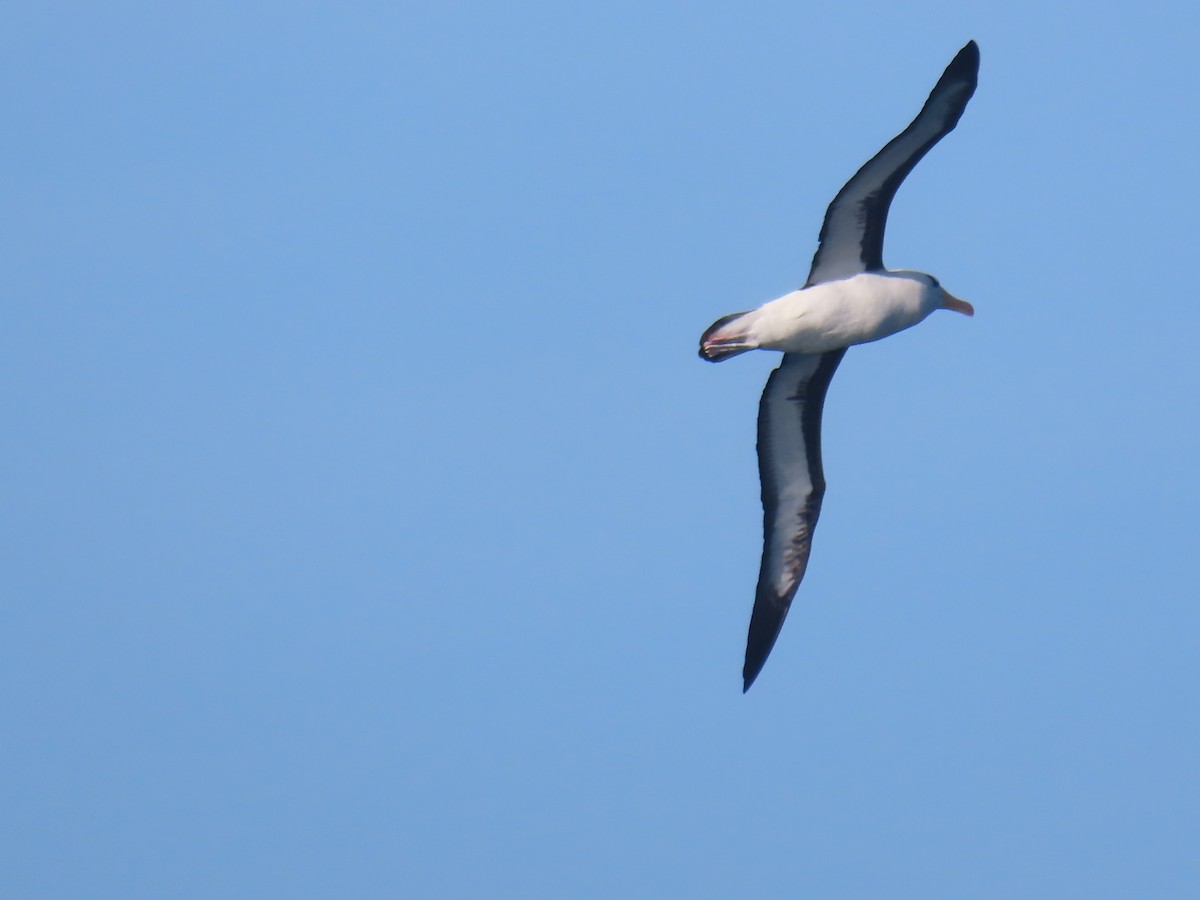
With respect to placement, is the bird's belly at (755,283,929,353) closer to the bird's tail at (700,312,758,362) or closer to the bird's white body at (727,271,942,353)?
the bird's white body at (727,271,942,353)

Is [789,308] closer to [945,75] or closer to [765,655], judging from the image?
[945,75]

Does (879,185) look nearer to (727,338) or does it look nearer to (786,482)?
(727,338)

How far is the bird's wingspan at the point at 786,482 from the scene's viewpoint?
630 inches

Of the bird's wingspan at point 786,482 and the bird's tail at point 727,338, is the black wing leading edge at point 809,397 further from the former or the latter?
the bird's tail at point 727,338

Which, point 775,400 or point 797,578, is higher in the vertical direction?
point 775,400

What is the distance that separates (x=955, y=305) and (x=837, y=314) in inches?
81.2

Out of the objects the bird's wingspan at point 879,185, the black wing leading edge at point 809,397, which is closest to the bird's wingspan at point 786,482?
the black wing leading edge at point 809,397

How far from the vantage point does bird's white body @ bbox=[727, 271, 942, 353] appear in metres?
14.7

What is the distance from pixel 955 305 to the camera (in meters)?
16.4

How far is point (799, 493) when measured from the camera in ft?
53.8

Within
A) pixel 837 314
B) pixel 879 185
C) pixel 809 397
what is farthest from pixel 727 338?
pixel 879 185

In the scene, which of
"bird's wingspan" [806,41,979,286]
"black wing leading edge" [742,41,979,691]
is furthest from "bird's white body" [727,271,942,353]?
"black wing leading edge" [742,41,979,691]

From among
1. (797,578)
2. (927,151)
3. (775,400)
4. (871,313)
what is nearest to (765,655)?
(797,578)

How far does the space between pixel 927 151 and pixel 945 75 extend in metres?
0.69
